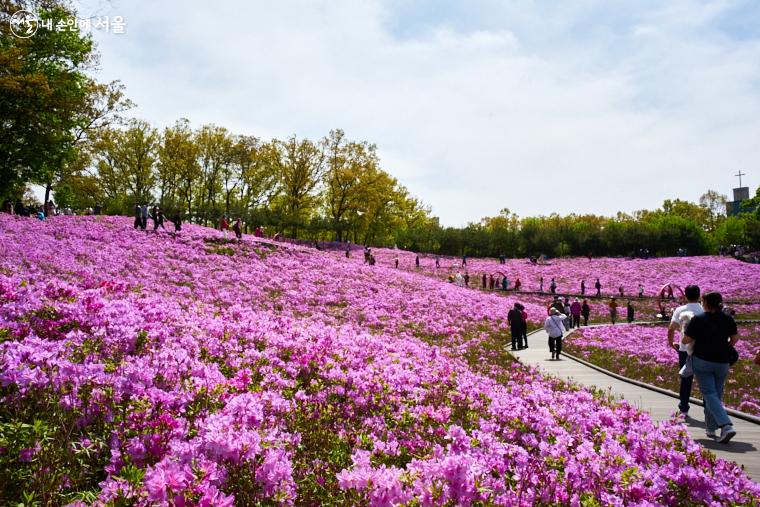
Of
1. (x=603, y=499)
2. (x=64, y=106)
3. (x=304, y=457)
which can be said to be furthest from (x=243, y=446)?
(x=64, y=106)

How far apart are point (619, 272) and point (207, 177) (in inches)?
2207

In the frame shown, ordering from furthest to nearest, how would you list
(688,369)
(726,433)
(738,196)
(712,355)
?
(738,196) < (688,369) < (712,355) < (726,433)

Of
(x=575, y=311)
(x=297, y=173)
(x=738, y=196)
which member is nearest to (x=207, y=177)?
(x=297, y=173)

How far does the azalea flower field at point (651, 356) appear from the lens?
41.8 ft

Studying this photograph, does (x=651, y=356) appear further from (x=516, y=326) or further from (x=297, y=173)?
(x=297, y=173)

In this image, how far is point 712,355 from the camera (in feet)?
22.7

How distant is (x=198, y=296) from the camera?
710 inches

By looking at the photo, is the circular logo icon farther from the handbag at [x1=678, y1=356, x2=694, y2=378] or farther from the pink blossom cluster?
the handbag at [x1=678, y1=356, x2=694, y2=378]

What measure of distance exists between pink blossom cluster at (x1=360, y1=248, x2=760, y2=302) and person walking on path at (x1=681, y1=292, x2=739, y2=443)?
35342mm

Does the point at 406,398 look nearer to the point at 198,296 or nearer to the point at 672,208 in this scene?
the point at 198,296

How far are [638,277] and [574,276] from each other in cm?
688

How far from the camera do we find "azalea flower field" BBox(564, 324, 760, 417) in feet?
41.8

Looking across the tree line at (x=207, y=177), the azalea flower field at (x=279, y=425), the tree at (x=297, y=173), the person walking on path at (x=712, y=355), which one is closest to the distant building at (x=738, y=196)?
the tree line at (x=207, y=177)

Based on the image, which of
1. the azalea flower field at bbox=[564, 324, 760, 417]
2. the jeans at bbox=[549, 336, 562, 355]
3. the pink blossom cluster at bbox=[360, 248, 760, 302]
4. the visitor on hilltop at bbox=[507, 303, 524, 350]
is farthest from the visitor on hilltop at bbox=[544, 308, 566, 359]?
the pink blossom cluster at bbox=[360, 248, 760, 302]
